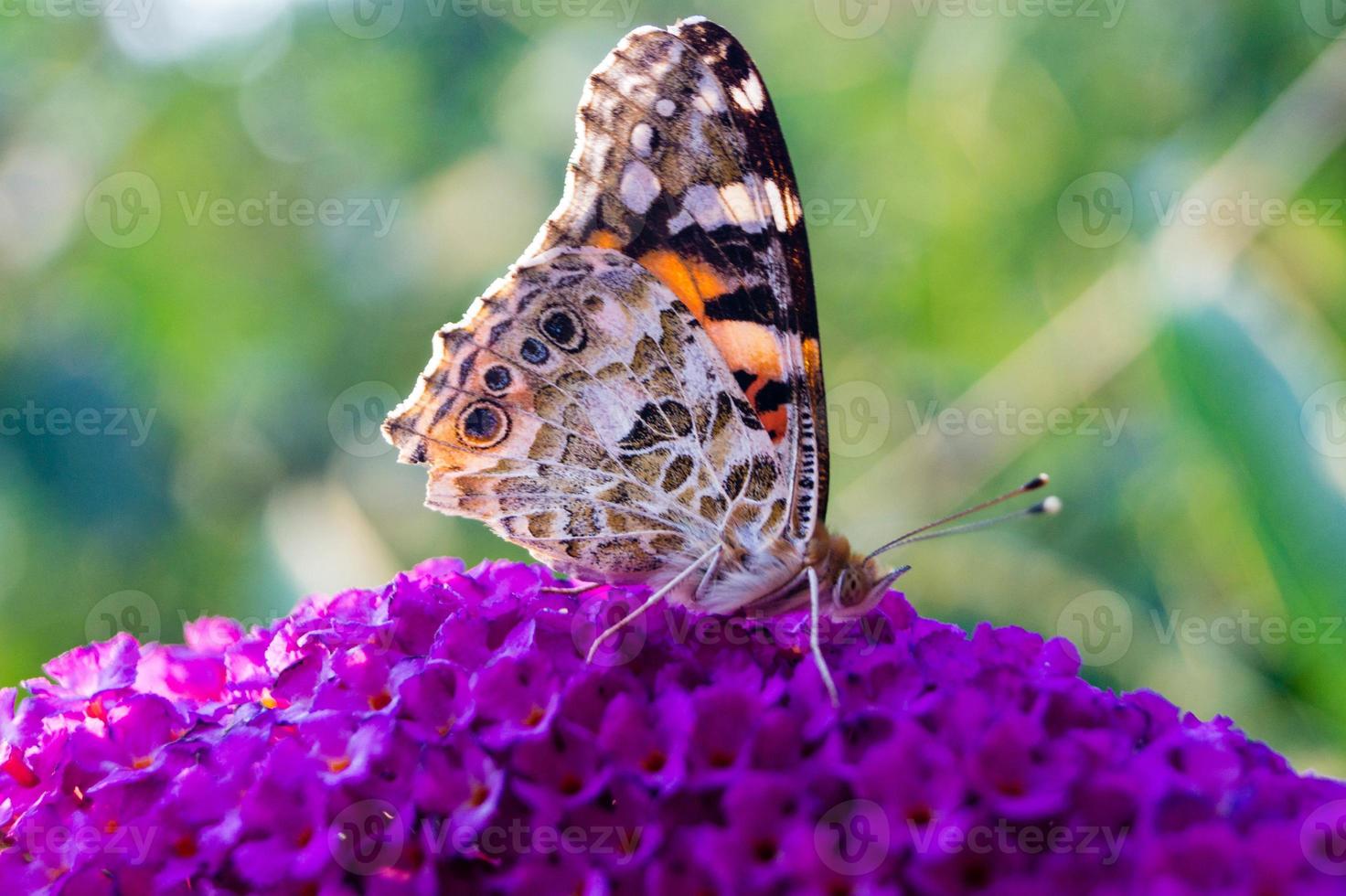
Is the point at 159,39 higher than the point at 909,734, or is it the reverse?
the point at 159,39

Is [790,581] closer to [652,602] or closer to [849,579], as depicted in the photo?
Answer: [849,579]

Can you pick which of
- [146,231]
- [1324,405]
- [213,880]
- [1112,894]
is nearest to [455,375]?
[213,880]

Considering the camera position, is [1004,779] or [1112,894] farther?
[1004,779]

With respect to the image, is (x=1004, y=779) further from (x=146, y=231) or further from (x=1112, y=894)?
(x=146, y=231)

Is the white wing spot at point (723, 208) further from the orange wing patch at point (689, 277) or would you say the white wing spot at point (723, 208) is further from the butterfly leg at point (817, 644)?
the butterfly leg at point (817, 644)

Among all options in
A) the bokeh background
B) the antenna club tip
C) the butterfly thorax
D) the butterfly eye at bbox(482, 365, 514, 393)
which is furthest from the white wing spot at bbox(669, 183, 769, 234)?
the bokeh background

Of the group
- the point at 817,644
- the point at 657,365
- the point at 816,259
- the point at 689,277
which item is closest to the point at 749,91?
the point at 689,277

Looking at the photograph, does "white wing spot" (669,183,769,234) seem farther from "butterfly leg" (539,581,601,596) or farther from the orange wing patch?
"butterfly leg" (539,581,601,596)

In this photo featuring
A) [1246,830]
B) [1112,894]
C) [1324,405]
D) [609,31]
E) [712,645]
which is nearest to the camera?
[1112,894]
